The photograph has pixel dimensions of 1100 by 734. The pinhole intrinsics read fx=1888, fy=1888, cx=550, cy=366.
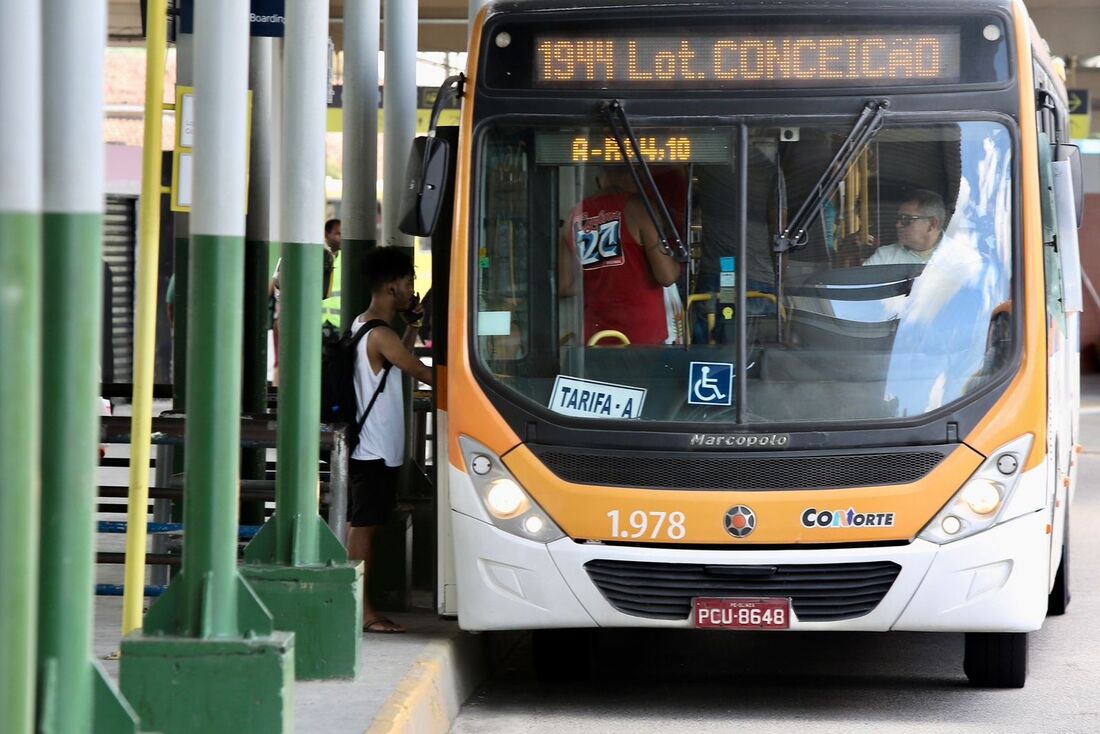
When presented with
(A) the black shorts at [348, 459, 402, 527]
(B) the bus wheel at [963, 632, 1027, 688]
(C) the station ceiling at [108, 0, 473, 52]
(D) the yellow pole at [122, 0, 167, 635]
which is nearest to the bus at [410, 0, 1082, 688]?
(B) the bus wheel at [963, 632, 1027, 688]

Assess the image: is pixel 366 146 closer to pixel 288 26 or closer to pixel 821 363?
pixel 288 26

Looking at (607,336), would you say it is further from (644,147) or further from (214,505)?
(214,505)

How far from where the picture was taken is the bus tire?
9.52 metres

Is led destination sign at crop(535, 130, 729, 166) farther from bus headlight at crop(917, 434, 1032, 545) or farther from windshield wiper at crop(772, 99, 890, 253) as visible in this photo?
bus headlight at crop(917, 434, 1032, 545)

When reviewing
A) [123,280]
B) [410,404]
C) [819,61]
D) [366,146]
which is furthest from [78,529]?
[123,280]

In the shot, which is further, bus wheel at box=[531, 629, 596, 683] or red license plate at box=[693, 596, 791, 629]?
bus wheel at box=[531, 629, 596, 683]

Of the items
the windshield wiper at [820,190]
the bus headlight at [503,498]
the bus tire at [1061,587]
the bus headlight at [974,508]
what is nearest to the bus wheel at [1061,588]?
the bus tire at [1061,587]

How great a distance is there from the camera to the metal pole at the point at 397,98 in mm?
10266

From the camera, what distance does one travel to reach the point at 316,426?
23.4 ft

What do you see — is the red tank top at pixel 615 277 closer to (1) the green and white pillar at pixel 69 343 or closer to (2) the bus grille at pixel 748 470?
(2) the bus grille at pixel 748 470

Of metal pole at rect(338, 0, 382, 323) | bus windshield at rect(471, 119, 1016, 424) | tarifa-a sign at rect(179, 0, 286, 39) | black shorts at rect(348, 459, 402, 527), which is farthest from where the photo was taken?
metal pole at rect(338, 0, 382, 323)

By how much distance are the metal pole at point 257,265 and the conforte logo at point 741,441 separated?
276 centimetres

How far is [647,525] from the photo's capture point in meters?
7.20

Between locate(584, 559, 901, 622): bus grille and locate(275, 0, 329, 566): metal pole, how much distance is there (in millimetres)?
1126
